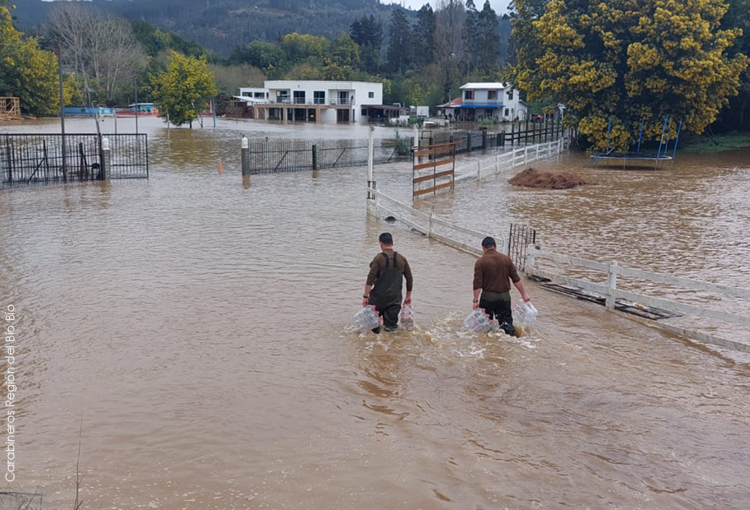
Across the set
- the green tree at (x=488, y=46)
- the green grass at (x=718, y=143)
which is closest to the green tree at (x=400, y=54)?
the green tree at (x=488, y=46)

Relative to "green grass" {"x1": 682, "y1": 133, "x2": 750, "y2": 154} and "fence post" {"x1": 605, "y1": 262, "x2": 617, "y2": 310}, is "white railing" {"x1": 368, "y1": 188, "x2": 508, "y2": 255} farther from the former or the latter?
"green grass" {"x1": 682, "y1": 133, "x2": 750, "y2": 154}

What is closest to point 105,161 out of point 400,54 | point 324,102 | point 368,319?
point 368,319

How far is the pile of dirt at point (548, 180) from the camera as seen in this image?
26.6 meters

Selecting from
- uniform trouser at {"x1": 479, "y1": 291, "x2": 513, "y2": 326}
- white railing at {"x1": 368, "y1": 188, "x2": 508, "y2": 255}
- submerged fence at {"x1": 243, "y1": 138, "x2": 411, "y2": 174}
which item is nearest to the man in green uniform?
uniform trouser at {"x1": 479, "y1": 291, "x2": 513, "y2": 326}

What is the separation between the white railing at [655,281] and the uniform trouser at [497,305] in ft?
7.70

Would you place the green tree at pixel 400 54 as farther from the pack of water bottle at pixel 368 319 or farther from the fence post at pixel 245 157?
the pack of water bottle at pixel 368 319

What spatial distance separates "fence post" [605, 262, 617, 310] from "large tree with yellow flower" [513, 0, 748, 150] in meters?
27.6

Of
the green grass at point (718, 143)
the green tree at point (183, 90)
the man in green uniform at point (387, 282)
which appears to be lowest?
the man in green uniform at point (387, 282)

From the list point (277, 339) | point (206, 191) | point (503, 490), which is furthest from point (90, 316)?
point (206, 191)

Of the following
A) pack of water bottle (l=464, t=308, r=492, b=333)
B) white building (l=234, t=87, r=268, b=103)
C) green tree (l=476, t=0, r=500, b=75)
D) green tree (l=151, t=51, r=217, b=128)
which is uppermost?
green tree (l=476, t=0, r=500, b=75)

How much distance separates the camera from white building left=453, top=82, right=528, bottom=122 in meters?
93.1

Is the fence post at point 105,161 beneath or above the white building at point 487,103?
beneath

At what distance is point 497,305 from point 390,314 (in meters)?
1.52

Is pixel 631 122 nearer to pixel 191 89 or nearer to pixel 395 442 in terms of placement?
pixel 395 442
